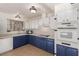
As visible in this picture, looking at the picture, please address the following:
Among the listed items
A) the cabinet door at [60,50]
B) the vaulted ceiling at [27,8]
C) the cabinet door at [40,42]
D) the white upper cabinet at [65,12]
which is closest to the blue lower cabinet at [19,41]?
the cabinet door at [40,42]

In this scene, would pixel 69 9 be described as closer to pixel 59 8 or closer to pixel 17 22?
pixel 59 8

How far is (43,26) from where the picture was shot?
5.76 feet

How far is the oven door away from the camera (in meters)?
1.64

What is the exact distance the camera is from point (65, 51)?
1689 mm

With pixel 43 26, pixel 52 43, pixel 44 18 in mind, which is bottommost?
pixel 52 43

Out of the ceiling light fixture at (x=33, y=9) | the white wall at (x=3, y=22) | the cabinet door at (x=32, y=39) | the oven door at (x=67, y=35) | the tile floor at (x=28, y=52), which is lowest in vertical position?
the tile floor at (x=28, y=52)

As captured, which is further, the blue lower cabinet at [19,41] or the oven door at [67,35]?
the blue lower cabinet at [19,41]

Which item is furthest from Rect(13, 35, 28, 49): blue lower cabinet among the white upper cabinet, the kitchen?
the white upper cabinet

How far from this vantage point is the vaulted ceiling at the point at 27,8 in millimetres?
1721

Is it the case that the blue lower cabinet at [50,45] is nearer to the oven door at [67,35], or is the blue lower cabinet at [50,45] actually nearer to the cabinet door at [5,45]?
the oven door at [67,35]

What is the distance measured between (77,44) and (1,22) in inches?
47.1

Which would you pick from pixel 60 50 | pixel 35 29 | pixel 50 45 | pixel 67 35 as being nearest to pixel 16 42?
pixel 35 29

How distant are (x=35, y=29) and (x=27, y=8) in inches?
14.1

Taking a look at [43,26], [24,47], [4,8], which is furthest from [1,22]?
[43,26]
